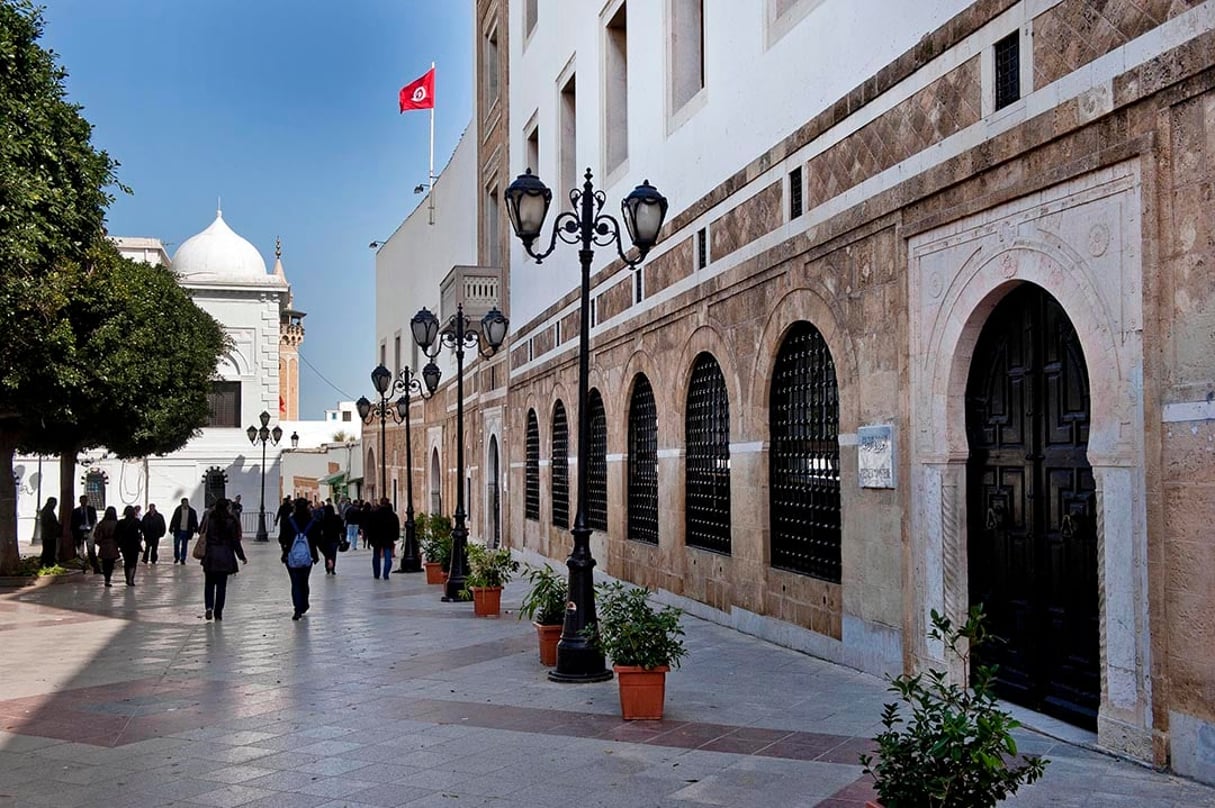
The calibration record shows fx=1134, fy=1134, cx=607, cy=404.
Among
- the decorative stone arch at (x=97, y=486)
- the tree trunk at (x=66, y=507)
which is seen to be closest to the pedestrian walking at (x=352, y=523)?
the tree trunk at (x=66, y=507)

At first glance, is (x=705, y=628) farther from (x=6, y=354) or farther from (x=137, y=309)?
(x=137, y=309)

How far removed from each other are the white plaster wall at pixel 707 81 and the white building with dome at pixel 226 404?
979 inches

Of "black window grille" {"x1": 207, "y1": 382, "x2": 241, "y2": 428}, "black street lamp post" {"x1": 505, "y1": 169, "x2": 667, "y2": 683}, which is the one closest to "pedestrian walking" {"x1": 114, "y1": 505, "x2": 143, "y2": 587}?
"black street lamp post" {"x1": 505, "y1": 169, "x2": 667, "y2": 683}

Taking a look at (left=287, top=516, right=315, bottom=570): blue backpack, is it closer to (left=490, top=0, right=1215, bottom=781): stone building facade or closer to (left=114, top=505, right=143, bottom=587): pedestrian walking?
(left=490, top=0, right=1215, bottom=781): stone building facade

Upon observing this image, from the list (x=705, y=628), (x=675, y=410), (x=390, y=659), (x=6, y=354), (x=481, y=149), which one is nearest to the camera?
(x=390, y=659)

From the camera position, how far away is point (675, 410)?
14102 millimetres

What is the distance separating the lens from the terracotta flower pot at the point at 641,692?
748cm

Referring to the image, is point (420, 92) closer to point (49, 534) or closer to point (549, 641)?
point (49, 534)

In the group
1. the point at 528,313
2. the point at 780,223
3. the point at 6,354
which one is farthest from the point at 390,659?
the point at 528,313

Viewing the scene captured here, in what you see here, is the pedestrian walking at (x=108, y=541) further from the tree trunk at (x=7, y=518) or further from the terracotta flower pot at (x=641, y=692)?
the terracotta flower pot at (x=641, y=692)

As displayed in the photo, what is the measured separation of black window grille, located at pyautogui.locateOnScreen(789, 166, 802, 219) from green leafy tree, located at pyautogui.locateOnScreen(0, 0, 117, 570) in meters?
8.49

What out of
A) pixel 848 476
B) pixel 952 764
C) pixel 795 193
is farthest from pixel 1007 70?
pixel 952 764

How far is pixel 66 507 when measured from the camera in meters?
22.9

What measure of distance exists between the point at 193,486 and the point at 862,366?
39.6 m
